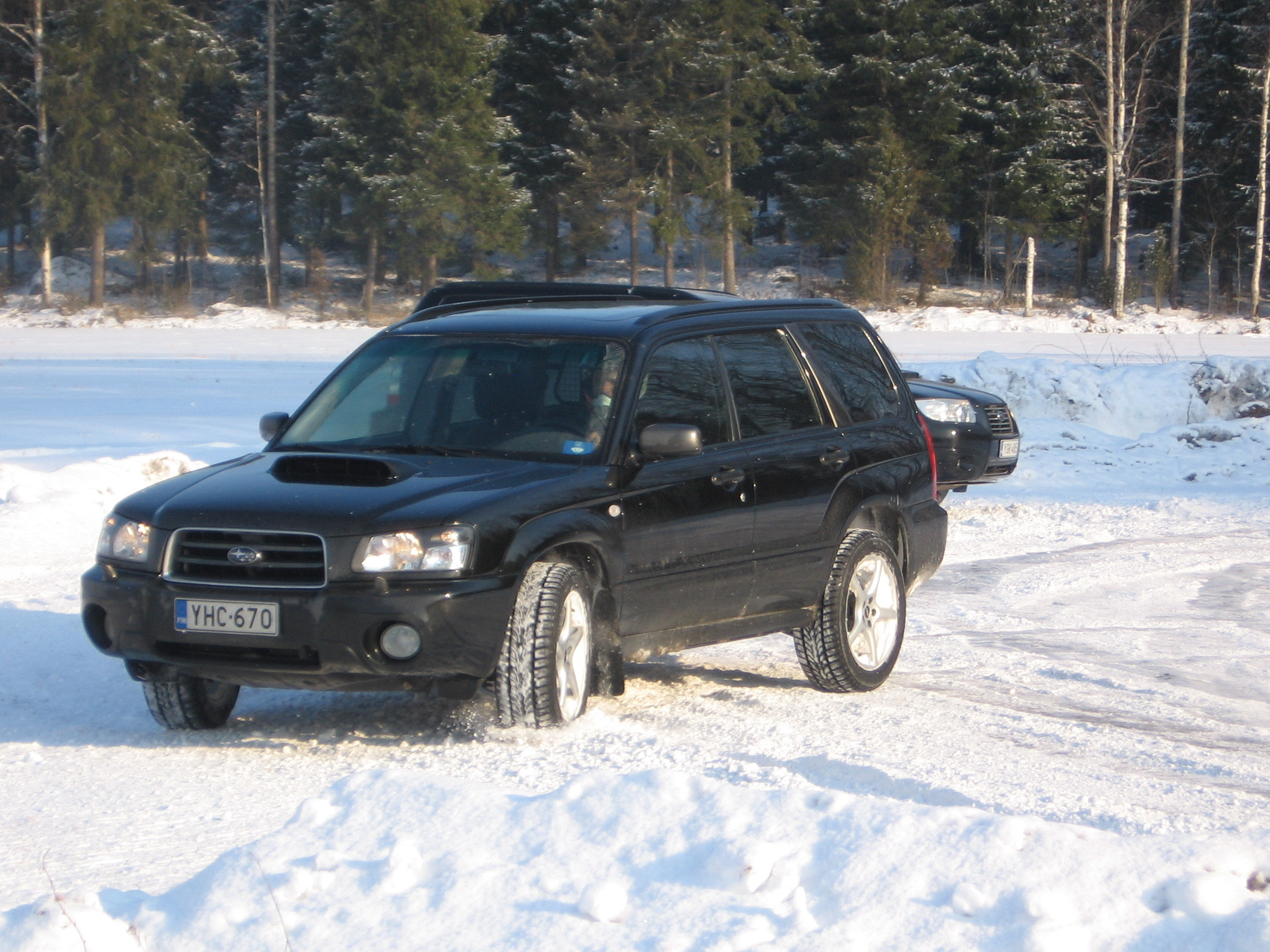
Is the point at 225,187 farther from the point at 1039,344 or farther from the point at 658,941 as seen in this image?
the point at 658,941

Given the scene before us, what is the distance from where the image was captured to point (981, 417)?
11.6m

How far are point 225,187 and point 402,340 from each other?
54.8m

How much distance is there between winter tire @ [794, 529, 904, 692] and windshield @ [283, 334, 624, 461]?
1.42m

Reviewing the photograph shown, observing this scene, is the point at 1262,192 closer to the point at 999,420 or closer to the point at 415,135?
the point at 415,135

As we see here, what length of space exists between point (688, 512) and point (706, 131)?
4355 cm

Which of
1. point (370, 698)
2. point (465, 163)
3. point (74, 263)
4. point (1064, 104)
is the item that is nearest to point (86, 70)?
point (74, 263)

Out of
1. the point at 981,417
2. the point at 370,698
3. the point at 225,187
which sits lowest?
the point at 370,698

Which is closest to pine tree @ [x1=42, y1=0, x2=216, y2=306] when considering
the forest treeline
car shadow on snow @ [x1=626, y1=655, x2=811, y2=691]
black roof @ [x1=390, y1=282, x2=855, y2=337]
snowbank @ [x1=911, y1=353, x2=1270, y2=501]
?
the forest treeline

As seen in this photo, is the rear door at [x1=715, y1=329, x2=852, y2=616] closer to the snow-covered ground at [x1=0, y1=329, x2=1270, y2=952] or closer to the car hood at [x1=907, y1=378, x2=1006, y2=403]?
the snow-covered ground at [x1=0, y1=329, x2=1270, y2=952]

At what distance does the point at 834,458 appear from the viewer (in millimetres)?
6504

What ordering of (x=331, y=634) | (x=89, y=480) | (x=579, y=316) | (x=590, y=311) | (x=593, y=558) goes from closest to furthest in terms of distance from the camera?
(x=331, y=634) < (x=593, y=558) < (x=579, y=316) < (x=590, y=311) < (x=89, y=480)

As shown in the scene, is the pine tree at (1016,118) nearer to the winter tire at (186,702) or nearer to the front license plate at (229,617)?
the winter tire at (186,702)

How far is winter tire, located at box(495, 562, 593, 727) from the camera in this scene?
5.14m

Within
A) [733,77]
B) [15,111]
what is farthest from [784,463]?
[15,111]
